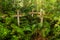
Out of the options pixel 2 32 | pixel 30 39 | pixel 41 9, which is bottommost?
pixel 30 39

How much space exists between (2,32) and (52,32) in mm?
2254

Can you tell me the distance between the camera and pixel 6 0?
8.29 meters

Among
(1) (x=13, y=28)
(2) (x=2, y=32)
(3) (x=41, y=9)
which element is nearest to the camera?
(2) (x=2, y=32)

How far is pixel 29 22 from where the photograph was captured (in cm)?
817

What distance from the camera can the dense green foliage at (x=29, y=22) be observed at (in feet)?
24.2

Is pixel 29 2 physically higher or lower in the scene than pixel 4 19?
higher

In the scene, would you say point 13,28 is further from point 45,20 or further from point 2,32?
point 45,20

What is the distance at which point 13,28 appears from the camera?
7.46 m

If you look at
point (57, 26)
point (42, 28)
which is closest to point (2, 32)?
point (42, 28)

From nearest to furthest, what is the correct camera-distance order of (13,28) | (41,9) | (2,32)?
(2,32) → (13,28) → (41,9)

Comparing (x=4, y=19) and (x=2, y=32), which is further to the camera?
(x=4, y=19)

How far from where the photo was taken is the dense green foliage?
738 cm

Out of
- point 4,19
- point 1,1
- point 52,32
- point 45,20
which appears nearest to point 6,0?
point 1,1

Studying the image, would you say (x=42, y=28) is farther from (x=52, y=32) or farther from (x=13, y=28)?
(x=13, y=28)
